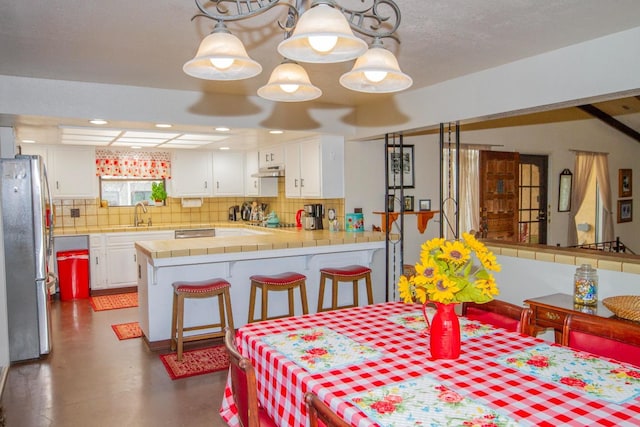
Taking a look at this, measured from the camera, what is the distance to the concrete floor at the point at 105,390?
2850 mm

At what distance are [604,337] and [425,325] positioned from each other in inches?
30.2

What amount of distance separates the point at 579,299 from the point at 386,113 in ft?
8.17

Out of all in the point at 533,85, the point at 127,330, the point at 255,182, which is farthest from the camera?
the point at 255,182

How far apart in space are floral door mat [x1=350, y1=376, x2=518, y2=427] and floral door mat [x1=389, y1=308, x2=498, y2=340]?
0.63m

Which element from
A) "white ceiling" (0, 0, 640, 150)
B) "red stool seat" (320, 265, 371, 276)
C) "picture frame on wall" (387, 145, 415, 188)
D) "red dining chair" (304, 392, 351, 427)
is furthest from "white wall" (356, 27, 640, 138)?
"red dining chair" (304, 392, 351, 427)

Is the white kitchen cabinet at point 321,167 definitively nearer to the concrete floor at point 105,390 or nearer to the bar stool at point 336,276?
the bar stool at point 336,276

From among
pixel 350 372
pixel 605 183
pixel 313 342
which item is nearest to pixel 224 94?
pixel 313 342

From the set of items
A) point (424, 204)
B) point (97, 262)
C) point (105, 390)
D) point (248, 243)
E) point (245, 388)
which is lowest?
point (105, 390)

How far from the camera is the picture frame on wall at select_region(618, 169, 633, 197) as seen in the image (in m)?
7.61

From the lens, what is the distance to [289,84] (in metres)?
2.01

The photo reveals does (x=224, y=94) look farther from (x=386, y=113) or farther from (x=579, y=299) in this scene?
(x=579, y=299)

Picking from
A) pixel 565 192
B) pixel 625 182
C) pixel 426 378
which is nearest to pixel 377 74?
pixel 426 378

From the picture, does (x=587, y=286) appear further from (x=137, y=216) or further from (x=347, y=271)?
(x=137, y=216)

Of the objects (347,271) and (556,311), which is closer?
(556,311)
